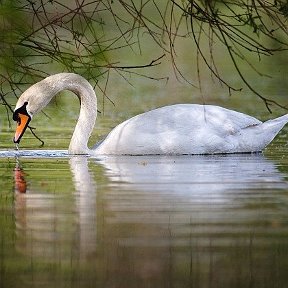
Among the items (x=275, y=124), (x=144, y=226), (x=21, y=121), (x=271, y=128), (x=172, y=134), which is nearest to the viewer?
(x=144, y=226)

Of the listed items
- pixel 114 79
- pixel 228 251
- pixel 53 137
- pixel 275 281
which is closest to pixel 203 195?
pixel 228 251

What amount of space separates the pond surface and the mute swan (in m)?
1.67

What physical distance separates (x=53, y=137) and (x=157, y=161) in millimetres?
3372

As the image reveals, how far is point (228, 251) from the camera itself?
712 cm

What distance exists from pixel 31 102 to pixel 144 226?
6.94 m

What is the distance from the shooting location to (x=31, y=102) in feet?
48.6

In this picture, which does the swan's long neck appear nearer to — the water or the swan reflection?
the water

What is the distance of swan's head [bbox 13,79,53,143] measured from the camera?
14.6m

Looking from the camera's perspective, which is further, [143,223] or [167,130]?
[167,130]

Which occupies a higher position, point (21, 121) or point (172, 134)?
point (21, 121)

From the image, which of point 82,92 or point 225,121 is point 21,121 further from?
point 225,121

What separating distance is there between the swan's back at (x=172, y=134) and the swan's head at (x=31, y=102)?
0.83 meters

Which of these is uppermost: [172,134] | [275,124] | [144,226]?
[275,124]

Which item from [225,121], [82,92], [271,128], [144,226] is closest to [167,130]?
[225,121]
